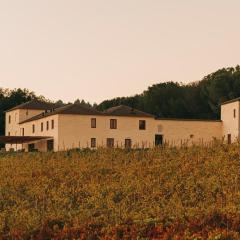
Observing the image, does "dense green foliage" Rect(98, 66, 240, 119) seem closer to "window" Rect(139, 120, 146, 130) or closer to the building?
the building

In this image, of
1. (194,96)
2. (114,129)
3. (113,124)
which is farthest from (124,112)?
(194,96)

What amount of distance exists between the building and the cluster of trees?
46.5 ft

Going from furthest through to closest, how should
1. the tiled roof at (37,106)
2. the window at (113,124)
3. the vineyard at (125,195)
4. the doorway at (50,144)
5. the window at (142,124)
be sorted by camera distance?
the tiled roof at (37,106)
the window at (142,124)
the window at (113,124)
the doorway at (50,144)
the vineyard at (125,195)

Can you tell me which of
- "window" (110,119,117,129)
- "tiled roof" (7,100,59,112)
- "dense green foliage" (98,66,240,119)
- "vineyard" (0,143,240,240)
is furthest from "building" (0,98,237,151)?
"vineyard" (0,143,240,240)

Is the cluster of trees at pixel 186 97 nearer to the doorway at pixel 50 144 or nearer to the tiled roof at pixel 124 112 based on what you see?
the tiled roof at pixel 124 112

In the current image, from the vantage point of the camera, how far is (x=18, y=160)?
1608 inches

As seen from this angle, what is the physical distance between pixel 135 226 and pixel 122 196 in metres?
7.42

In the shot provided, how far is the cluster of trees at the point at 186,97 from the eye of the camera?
303 feet

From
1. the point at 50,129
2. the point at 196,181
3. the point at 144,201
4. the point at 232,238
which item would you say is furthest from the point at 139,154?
the point at 50,129

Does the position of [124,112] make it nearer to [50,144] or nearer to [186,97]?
[50,144]

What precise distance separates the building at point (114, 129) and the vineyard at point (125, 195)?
33.5 m

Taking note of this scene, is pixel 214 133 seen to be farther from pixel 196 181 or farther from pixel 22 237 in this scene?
pixel 22 237

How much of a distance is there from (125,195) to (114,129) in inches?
2052

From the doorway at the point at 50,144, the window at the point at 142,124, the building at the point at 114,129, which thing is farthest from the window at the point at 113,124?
the doorway at the point at 50,144
